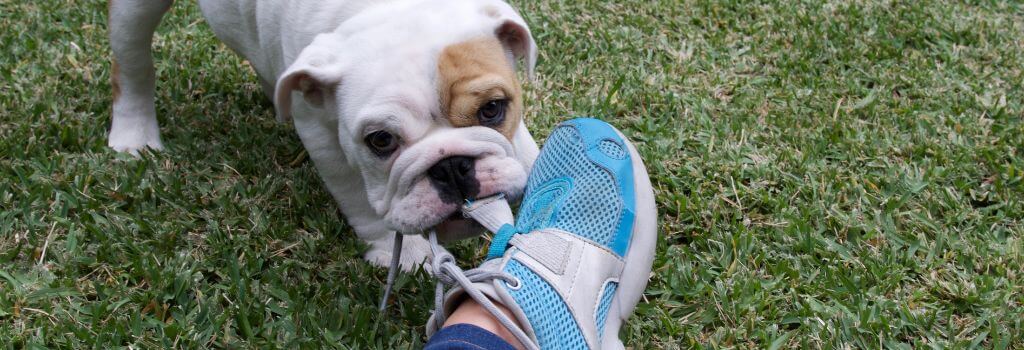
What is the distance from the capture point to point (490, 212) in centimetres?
274

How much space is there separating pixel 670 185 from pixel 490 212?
113cm

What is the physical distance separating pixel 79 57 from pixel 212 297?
224cm

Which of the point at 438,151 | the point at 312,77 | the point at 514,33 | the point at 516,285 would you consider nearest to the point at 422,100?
the point at 438,151

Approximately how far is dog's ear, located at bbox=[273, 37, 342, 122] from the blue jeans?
2.78 ft

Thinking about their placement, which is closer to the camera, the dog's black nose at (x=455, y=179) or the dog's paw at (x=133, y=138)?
the dog's black nose at (x=455, y=179)

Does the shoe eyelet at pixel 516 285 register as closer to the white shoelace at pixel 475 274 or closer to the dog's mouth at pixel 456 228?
the white shoelace at pixel 475 274

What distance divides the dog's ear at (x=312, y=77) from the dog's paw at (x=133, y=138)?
133cm

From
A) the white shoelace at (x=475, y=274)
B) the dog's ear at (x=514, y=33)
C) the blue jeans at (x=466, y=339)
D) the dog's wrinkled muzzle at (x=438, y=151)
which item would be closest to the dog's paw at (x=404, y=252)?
the white shoelace at (x=475, y=274)

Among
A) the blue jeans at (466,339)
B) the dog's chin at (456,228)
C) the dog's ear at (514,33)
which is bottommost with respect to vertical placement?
the dog's chin at (456,228)

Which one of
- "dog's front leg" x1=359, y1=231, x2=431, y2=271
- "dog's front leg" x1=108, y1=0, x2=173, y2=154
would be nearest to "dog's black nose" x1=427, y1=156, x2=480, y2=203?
"dog's front leg" x1=359, y1=231, x2=431, y2=271

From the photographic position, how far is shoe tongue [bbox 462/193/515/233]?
8.89ft

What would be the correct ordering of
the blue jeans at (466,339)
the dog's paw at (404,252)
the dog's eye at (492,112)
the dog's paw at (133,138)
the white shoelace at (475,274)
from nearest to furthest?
the blue jeans at (466,339) < the white shoelace at (475,274) < the dog's eye at (492,112) < the dog's paw at (404,252) < the dog's paw at (133,138)

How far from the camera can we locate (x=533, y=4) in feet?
17.0

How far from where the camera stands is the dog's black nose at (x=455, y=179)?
2.68m
